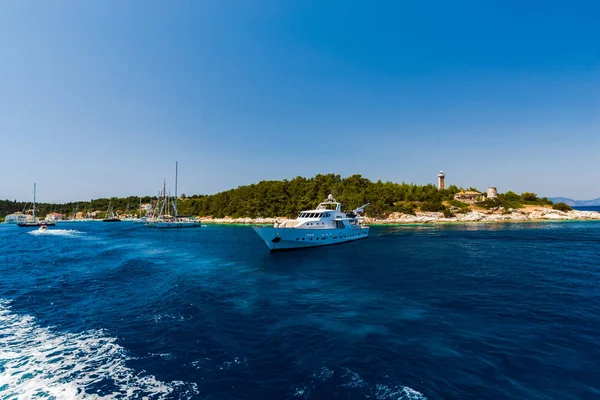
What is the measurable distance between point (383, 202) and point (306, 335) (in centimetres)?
13337

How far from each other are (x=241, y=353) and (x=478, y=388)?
911 cm

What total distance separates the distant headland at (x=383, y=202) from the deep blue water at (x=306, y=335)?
111 m

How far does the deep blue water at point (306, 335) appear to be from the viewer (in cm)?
993

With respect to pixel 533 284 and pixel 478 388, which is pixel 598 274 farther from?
pixel 478 388

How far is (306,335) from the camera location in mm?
14055

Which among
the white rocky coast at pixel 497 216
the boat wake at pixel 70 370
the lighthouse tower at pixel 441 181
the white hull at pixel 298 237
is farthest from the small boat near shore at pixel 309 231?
the lighthouse tower at pixel 441 181

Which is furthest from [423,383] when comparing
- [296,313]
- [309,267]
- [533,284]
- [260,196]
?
[260,196]

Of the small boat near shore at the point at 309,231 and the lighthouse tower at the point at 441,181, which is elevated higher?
the lighthouse tower at the point at 441,181

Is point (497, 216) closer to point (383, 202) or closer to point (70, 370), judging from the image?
point (383, 202)

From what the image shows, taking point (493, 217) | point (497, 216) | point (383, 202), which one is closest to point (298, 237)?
point (383, 202)

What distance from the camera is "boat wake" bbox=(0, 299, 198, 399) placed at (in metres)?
9.64

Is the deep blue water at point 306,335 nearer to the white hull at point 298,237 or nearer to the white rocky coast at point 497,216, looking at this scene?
the white hull at point 298,237

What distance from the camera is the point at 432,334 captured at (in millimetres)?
14016

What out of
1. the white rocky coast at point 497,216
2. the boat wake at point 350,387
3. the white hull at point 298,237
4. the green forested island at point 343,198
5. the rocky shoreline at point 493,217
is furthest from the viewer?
the green forested island at point 343,198
